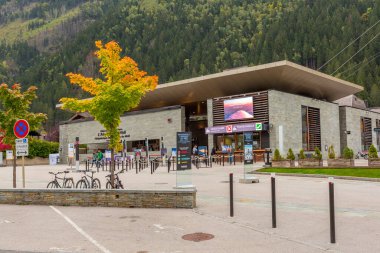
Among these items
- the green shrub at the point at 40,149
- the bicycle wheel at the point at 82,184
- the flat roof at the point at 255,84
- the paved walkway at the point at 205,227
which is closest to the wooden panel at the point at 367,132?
the flat roof at the point at 255,84

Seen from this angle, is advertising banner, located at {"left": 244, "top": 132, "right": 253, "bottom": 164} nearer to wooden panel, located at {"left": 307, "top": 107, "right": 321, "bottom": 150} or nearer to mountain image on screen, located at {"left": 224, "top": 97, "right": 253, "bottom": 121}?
mountain image on screen, located at {"left": 224, "top": 97, "right": 253, "bottom": 121}

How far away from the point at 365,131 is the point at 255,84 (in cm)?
2115

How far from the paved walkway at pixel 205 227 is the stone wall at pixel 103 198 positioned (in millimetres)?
404

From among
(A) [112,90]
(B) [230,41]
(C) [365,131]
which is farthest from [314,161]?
(B) [230,41]

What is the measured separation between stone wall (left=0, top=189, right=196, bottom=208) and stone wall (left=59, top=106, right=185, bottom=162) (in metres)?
32.6

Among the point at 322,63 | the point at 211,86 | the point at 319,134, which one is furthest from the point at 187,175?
the point at 322,63

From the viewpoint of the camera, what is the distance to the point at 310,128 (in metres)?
44.0

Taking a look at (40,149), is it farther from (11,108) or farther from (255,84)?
(11,108)

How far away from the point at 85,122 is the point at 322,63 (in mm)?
88016

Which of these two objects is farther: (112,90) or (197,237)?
(112,90)

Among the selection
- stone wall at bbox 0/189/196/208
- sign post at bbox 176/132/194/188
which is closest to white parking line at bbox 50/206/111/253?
stone wall at bbox 0/189/196/208

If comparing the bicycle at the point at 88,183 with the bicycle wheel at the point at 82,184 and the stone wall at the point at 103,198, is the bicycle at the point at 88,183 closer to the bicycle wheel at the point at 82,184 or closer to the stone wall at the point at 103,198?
the bicycle wheel at the point at 82,184

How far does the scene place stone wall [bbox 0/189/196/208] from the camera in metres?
12.1

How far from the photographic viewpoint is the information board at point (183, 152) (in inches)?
504
